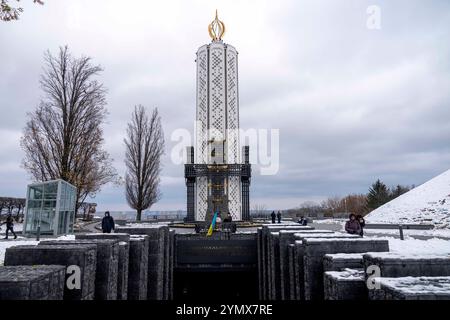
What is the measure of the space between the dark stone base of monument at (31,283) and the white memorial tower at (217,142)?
26.8 meters

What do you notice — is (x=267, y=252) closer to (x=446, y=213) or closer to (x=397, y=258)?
(x=397, y=258)

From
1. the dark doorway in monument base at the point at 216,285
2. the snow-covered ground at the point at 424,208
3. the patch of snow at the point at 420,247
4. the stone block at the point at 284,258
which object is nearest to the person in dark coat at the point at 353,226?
the patch of snow at the point at 420,247

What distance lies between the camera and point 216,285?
50.7ft

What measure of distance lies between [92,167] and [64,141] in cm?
299

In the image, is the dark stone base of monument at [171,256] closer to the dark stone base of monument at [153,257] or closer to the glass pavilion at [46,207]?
the dark stone base of monument at [153,257]

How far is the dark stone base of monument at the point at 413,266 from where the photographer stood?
4.37m

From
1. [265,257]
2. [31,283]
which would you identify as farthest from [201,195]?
[31,283]

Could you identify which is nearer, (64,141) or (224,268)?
(224,268)

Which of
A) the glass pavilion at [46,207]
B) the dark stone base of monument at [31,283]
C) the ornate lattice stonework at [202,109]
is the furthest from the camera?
the ornate lattice stonework at [202,109]

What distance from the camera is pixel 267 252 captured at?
13.5 metres

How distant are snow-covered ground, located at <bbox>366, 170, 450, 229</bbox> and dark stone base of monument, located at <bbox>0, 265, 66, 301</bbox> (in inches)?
1060
